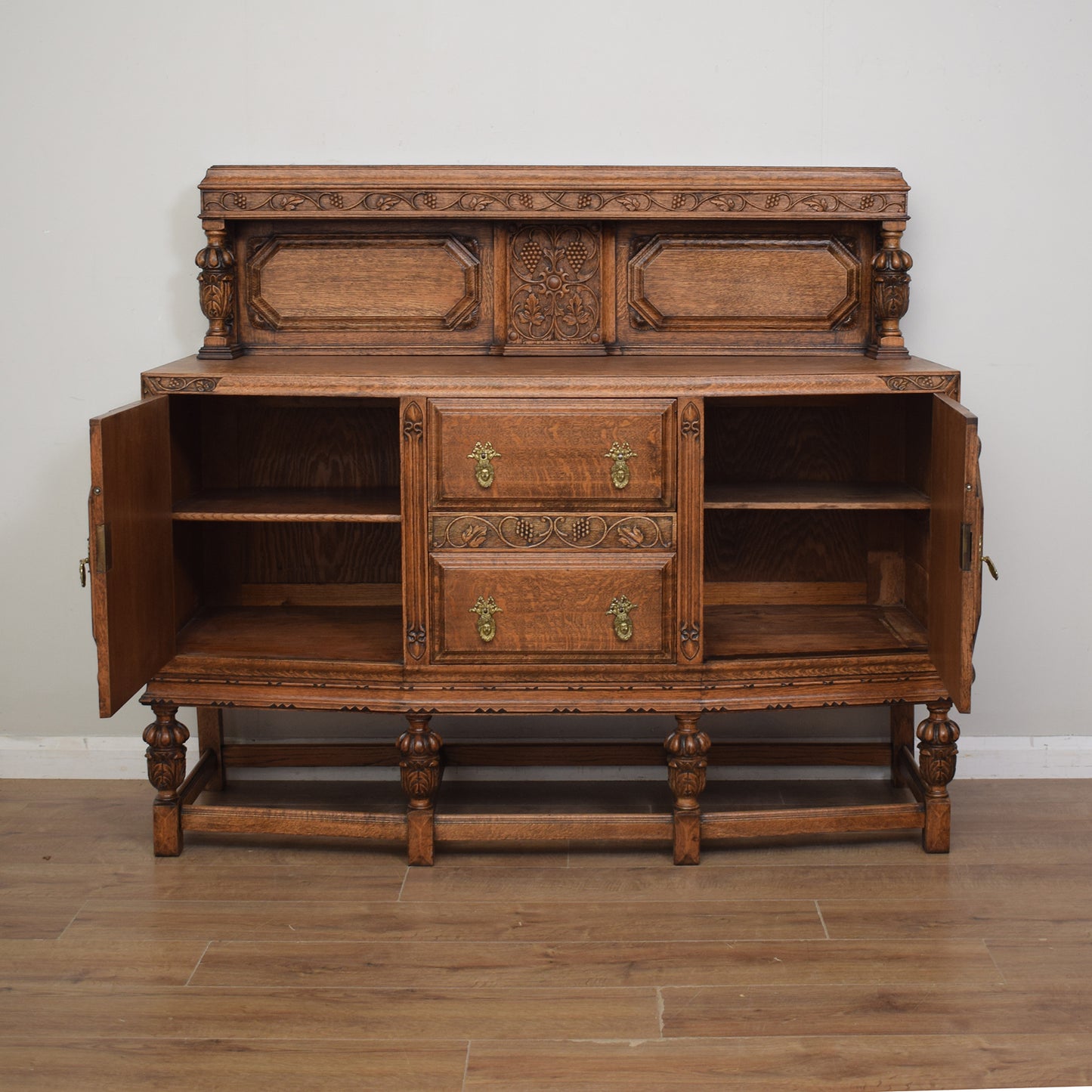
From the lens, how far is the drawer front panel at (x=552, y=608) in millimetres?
2932

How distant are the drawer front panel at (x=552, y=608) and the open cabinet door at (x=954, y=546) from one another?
60 cm

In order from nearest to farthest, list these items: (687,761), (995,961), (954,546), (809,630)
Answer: (995,961)
(954,546)
(687,761)
(809,630)

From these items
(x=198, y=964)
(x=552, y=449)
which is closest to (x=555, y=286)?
(x=552, y=449)

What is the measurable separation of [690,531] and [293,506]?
3.08ft

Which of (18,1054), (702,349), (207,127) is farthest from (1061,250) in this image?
(18,1054)

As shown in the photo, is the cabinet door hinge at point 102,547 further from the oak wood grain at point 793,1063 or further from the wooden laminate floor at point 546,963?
the oak wood grain at point 793,1063

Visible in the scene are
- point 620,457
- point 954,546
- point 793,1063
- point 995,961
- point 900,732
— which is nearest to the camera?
point 793,1063

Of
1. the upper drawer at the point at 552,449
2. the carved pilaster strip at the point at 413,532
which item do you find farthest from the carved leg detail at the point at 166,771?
the upper drawer at the point at 552,449

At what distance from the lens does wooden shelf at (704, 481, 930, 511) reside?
9.76 ft

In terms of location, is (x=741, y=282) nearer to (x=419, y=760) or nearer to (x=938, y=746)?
(x=938, y=746)

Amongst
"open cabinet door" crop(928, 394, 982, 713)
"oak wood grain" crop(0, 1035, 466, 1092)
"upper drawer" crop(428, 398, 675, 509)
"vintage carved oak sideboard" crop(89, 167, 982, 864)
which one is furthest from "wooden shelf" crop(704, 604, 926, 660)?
"oak wood grain" crop(0, 1035, 466, 1092)

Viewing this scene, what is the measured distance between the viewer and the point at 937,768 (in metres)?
3.06

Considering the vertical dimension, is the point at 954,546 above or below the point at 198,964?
above

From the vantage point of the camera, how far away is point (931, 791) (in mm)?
3090
